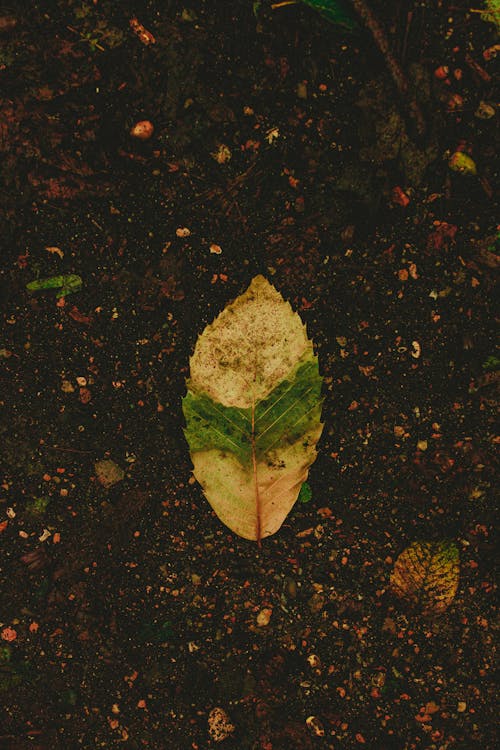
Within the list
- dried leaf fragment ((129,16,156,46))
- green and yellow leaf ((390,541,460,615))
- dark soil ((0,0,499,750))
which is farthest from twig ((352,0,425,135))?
green and yellow leaf ((390,541,460,615))

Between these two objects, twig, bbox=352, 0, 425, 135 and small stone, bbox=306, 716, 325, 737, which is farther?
small stone, bbox=306, 716, 325, 737

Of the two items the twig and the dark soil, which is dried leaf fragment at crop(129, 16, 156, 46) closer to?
the dark soil

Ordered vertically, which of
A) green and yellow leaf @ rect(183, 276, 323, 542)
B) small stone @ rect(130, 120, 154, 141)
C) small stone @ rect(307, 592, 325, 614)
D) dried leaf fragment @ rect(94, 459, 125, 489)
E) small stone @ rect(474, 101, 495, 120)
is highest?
small stone @ rect(474, 101, 495, 120)

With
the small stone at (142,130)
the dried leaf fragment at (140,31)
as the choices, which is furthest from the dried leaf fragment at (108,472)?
the dried leaf fragment at (140,31)

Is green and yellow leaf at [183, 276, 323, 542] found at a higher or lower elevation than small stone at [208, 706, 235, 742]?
higher

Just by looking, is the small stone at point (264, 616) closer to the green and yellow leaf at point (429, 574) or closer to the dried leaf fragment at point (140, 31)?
the green and yellow leaf at point (429, 574)

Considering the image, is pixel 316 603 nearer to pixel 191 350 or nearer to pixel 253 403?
pixel 253 403
